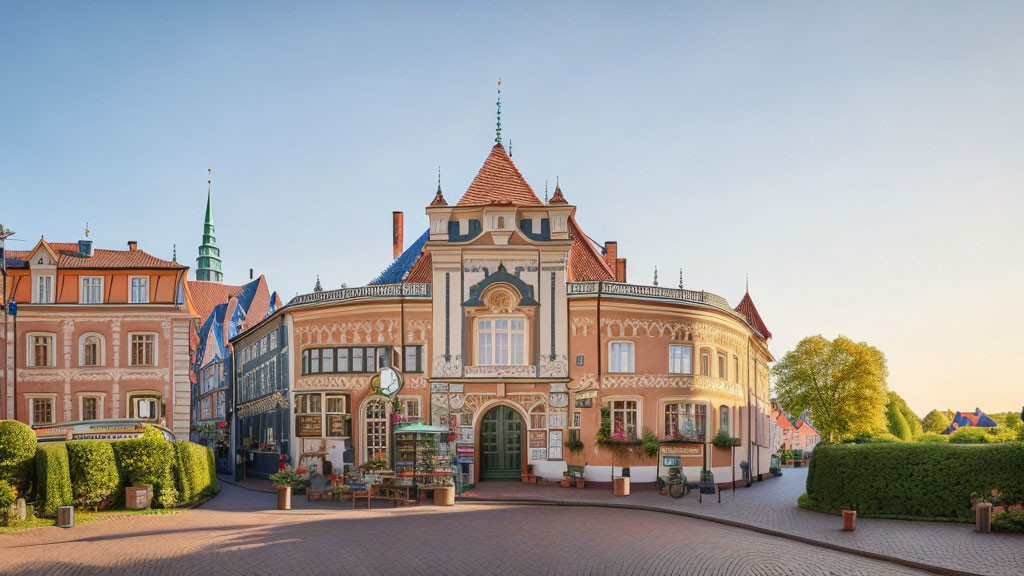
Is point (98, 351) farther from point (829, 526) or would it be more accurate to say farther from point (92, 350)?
point (829, 526)

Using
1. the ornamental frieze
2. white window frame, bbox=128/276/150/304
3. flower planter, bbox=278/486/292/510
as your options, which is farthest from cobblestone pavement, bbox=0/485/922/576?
white window frame, bbox=128/276/150/304

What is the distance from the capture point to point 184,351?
147 feet

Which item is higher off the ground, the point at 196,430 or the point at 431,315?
the point at 431,315

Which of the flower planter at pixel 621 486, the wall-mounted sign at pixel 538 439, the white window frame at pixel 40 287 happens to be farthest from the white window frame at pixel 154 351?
the flower planter at pixel 621 486

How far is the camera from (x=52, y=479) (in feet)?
84.3

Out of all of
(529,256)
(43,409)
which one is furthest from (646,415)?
(43,409)

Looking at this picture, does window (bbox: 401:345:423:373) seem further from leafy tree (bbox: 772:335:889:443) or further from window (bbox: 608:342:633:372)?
leafy tree (bbox: 772:335:889:443)

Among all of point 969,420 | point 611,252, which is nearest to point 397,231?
point 611,252

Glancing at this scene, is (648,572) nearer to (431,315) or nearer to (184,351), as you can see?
(431,315)

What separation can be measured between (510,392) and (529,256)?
5625 millimetres

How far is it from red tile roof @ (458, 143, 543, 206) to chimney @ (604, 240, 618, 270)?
9.63m

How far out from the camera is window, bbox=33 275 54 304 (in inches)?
1741

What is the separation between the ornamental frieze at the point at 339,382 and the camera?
3944 centimetres

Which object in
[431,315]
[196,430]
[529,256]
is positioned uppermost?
[529,256]
